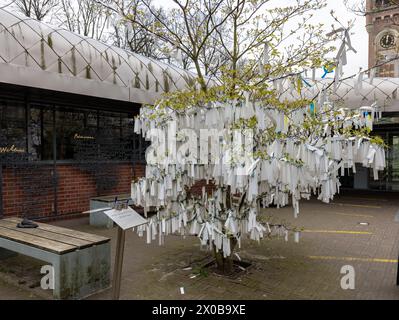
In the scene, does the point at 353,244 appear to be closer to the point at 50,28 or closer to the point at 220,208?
the point at 220,208

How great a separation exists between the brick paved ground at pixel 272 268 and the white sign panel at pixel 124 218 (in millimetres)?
1102

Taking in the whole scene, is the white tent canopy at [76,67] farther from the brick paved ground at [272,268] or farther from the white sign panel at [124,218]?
the white sign panel at [124,218]

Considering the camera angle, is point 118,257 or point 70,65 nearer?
point 118,257

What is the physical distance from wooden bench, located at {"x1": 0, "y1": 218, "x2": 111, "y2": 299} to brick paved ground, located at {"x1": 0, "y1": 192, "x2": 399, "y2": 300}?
217mm

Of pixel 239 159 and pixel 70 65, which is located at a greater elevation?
pixel 70 65

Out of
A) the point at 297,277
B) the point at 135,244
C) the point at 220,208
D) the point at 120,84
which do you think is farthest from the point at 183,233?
the point at 120,84

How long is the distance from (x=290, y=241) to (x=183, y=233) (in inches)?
113

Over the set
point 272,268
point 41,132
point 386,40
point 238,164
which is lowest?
point 272,268

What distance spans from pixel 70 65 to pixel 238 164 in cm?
564

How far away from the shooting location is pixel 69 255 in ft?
12.9

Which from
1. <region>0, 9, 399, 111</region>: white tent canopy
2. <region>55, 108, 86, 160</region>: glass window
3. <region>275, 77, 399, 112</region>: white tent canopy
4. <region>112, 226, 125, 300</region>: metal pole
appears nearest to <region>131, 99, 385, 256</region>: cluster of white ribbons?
<region>112, 226, 125, 300</region>: metal pole

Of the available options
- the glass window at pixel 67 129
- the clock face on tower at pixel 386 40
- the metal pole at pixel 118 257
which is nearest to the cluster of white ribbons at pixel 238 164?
the metal pole at pixel 118 257

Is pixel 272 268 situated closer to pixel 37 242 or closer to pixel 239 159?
pixel 239 159

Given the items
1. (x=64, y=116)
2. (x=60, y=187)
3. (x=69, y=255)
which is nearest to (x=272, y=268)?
(x=69, y=255)
